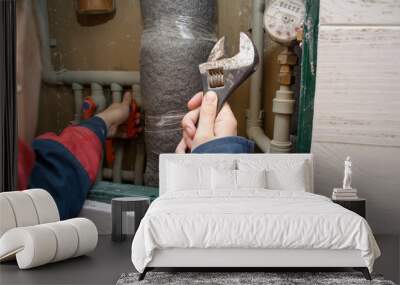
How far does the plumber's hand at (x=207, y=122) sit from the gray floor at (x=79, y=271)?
119cm

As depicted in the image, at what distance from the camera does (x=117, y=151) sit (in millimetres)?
5918

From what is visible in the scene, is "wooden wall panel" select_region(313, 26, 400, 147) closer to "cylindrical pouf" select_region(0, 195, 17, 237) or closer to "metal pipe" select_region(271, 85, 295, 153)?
"metal pipe" select_region(271, 85, 295, 153)

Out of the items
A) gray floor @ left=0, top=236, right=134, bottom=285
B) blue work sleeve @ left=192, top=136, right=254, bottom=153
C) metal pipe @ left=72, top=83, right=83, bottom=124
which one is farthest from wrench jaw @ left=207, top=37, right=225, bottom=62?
gray floor @ left=0, top=236, right=134, bottom=285

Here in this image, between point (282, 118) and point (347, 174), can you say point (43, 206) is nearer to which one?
point (282, 118)

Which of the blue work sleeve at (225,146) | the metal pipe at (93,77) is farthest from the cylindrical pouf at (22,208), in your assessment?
the metal pipe at (93,77)

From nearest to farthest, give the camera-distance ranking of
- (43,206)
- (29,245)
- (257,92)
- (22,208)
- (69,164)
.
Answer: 1. (29,245)
2. (22,208)
3. (43,206)
4. (69,164)
5. (257,92)

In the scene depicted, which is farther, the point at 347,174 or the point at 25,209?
the point at 347,174

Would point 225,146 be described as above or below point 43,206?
above

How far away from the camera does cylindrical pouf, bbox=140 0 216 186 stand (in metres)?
5.38

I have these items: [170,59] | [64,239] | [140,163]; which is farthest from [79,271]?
[170,59]

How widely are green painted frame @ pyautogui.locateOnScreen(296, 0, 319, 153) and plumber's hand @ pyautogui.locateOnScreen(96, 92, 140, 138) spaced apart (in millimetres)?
1477

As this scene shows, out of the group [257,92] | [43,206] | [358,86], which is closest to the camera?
[43,206]

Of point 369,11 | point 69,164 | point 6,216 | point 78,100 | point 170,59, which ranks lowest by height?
point 6,216

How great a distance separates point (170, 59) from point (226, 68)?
47 cm
